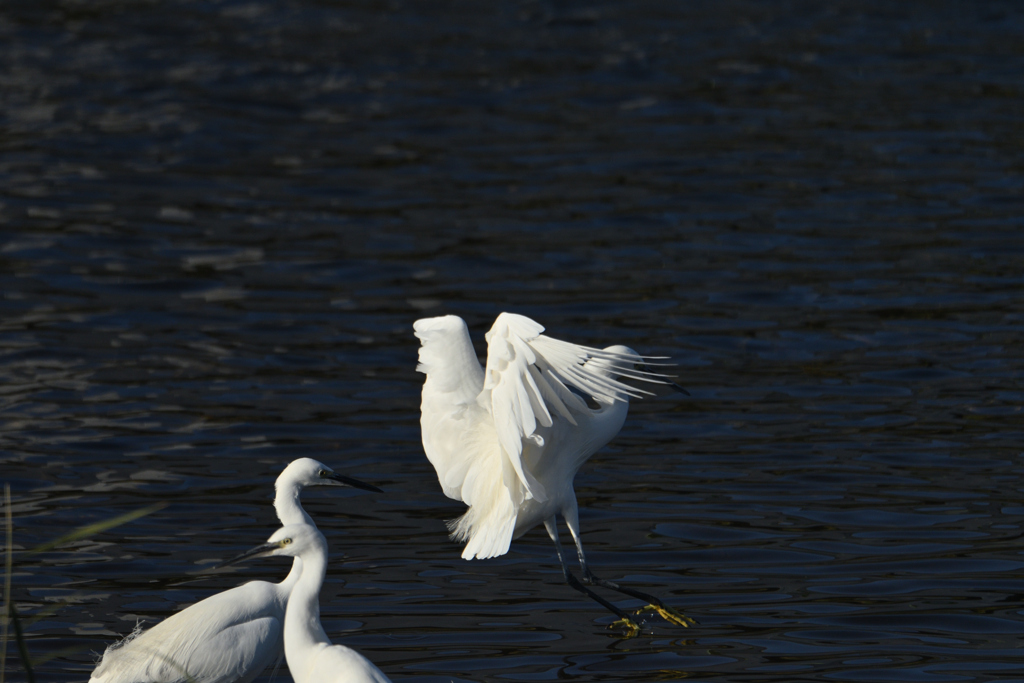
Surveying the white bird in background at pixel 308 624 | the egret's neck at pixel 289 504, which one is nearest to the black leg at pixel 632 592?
the egret's neck at pixel 289 504

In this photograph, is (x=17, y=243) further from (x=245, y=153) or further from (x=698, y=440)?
(x=698, y=440)

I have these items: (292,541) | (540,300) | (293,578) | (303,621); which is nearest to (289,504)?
(292,541)

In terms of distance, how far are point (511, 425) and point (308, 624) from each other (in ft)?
3.93

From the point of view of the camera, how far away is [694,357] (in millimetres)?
10023

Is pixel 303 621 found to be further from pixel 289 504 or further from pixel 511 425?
pixel 511 425

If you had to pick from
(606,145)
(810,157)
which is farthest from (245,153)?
(810,157)

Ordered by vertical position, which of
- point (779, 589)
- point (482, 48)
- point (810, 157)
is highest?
point (482, 48)

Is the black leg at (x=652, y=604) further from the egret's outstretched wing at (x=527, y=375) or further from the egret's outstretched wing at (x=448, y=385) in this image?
the egret's outstretched wing at (x=527, y=375)

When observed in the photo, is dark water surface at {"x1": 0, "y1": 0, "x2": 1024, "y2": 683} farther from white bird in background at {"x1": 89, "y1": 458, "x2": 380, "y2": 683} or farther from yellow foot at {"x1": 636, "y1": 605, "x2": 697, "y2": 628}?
white bird in background at {"x1": 89, "y1": 458, "x2": 380, "y2": 683}

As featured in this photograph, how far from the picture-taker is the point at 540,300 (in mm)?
11180

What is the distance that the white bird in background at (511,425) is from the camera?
216 inches

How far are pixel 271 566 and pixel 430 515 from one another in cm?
103

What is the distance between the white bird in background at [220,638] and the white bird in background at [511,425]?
834 millimetres

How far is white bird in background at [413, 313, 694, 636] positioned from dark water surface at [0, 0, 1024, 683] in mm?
436
